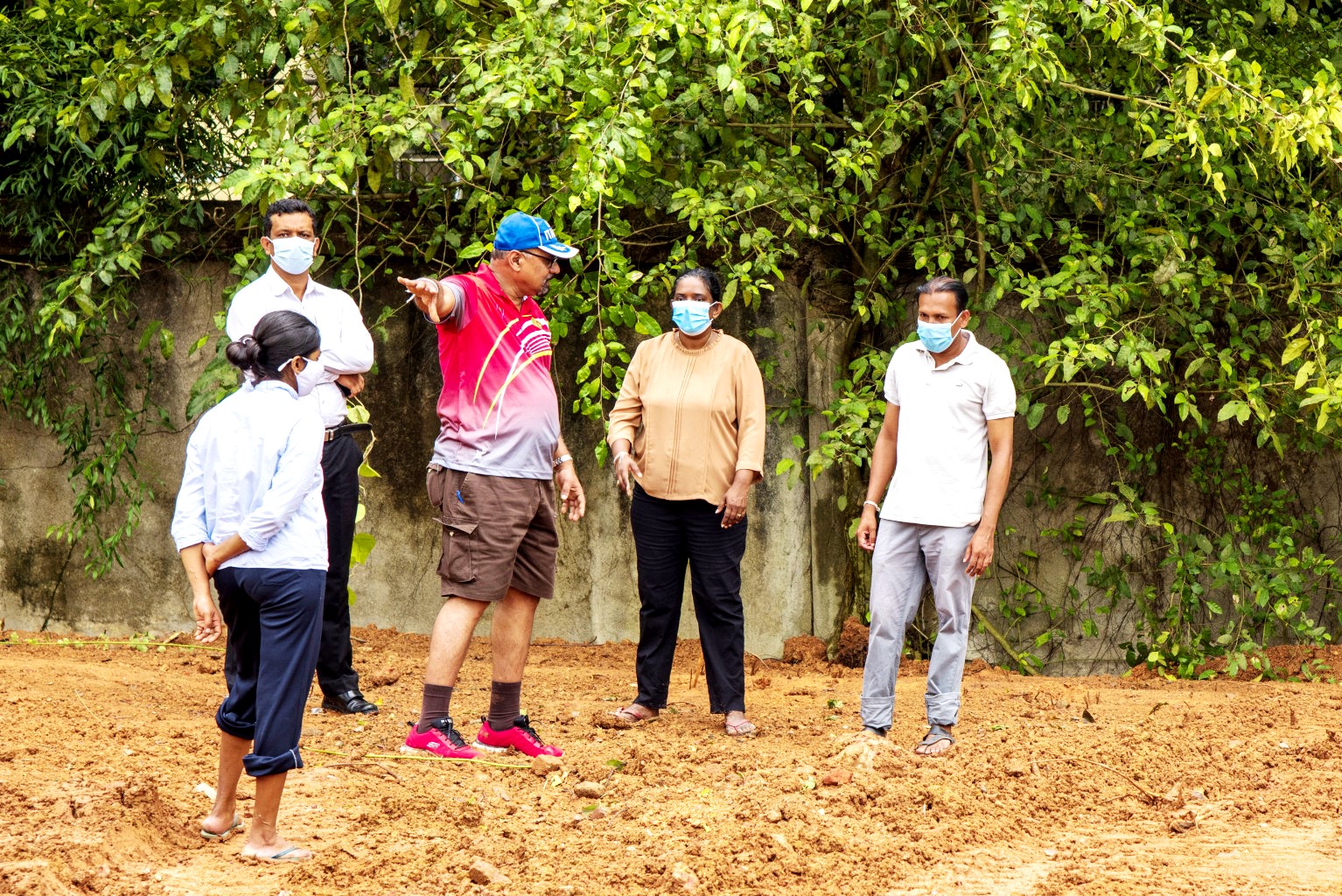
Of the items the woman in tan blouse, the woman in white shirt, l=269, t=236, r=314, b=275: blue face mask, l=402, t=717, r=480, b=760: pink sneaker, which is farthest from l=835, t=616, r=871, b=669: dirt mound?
the woman in white shirt

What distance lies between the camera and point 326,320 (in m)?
4.79

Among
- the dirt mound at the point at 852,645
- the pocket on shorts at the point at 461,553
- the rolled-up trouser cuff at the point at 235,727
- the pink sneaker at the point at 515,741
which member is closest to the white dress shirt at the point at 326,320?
the pocket on shorts at the point at 461,553

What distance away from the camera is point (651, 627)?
5.20 metres

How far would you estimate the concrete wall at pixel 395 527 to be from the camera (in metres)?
6.68

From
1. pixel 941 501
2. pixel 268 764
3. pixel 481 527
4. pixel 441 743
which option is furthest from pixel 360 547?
pixel 941 501

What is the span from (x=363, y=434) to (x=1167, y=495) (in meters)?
4.11

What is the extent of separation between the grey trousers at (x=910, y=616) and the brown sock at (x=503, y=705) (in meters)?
1.28

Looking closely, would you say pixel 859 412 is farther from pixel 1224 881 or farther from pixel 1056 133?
pixel 1224 881

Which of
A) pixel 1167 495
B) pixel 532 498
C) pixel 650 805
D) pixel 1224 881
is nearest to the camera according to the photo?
pixel 1224 881

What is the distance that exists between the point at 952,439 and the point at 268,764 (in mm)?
2592

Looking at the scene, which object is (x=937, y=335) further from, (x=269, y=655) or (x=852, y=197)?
(x=269, y=655)

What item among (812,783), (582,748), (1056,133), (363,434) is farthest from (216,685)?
(1056,133)

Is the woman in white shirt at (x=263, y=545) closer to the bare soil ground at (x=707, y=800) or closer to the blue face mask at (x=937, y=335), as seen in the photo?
the bare soil ground at (x=707, y=800)

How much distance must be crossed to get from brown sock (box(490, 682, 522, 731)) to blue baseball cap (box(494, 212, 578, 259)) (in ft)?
5.06
